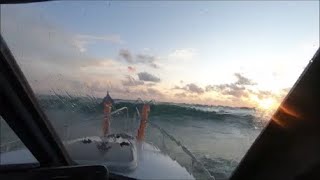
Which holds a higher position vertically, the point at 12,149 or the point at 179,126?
the point at 12,149

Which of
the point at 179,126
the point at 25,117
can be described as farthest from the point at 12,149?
the point at 179,126

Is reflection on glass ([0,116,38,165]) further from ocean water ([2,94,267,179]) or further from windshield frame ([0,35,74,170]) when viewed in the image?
ocean water ([2,94,267,179])

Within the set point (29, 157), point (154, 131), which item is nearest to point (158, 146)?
point (154, 131)

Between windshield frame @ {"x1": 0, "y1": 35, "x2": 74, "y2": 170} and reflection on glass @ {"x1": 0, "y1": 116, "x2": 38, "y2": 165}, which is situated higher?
windshield frame @ {"x1": 0, "y1": 35, "x2": 74, "y2": 170}

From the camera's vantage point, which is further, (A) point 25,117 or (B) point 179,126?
(B) point 179,126

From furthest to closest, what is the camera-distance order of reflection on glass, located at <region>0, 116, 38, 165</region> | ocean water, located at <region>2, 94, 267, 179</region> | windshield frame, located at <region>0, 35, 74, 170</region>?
ocean water, located at <region>2, 94, 267, 179</region>, reflection on glass, located at <region>0, 116, 38, 165</region>, windshield frame, located at <region>0, 35, 74, 170</region>

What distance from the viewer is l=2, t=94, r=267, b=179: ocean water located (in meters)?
3.46

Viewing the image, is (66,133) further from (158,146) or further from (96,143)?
(158,146)

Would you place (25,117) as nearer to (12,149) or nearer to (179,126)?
(12,149)

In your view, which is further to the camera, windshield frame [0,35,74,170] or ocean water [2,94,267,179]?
ocean water [2,94,267,179]

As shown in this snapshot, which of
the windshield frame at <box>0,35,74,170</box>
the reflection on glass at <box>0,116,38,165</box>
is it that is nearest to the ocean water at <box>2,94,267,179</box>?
the windshield frame at <box>0,35,74,170</box>

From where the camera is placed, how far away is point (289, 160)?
1.63 m

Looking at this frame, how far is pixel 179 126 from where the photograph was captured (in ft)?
15.1

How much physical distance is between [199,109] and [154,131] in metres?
0.83
